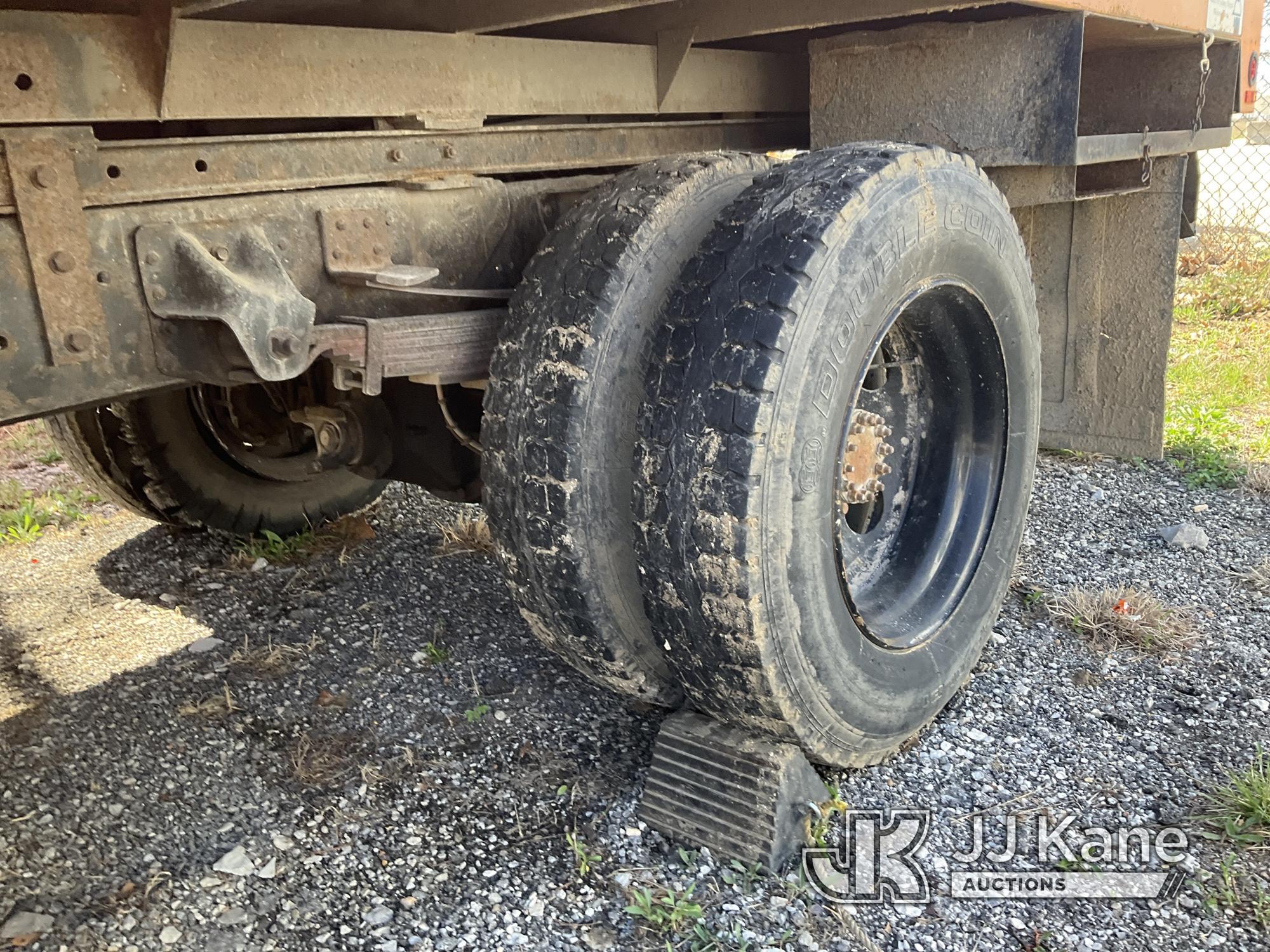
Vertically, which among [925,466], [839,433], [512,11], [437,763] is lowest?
[437,763]

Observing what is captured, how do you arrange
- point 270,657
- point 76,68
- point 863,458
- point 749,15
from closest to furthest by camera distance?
point 76,68 → point 749,15 → point 863,458 → point 270,657

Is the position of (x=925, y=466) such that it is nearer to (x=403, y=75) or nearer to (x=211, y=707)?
(x=403, y=75)

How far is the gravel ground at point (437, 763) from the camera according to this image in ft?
5.96

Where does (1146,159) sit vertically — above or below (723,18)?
below

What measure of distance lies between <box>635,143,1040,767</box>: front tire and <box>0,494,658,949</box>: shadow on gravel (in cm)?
51

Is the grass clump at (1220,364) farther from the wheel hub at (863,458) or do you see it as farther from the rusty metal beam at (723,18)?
the rusty metal beam at (723,18)

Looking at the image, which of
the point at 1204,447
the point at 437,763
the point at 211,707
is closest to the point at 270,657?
the point at 211,707

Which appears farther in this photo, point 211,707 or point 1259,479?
point 1259,479

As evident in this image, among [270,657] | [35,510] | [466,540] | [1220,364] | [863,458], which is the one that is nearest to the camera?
[863,458]

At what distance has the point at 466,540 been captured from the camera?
3.32 metres

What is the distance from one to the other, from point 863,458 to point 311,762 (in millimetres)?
1350

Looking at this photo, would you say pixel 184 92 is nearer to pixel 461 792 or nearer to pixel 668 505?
pixel 668 505

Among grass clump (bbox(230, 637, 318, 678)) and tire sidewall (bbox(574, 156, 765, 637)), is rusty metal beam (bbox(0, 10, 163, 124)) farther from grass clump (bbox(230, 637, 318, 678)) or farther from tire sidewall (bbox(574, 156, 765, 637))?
grass clump (bbox(230, 637, 318, 678))

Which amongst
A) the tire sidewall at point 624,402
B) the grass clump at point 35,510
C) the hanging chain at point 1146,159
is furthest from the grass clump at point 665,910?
the grass clump at point 35,510
